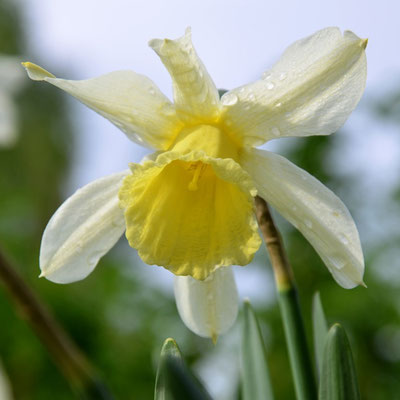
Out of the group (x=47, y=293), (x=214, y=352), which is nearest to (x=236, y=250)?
(x=214, y=352)

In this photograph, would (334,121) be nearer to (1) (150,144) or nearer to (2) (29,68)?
(1) (150,144)

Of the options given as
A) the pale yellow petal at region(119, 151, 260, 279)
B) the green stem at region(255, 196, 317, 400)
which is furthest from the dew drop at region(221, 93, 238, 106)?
the green stem at region(255, 196, 317, 400)

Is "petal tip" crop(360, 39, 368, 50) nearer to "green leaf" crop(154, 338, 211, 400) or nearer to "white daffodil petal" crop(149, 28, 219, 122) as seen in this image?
"white daffodil petal" crop(149, 28, 219, 122)

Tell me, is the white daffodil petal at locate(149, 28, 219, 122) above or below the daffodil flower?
above

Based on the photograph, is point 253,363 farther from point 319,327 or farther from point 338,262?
point 338,262

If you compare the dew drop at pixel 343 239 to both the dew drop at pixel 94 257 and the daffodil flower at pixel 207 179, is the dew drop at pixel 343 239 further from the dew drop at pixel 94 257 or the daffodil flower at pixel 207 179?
the dew drop at pixel 94 257

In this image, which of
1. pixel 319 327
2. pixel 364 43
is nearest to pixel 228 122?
pixel 364 43

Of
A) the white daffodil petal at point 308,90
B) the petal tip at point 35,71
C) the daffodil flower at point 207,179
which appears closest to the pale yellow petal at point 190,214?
the daffodil flower at point 207,179
